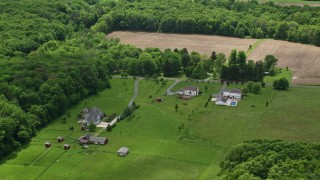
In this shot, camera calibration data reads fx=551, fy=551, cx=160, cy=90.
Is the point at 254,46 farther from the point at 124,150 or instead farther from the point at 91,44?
the point at 124,150

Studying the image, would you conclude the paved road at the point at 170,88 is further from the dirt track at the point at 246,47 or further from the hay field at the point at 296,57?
the hay field at the point at 296,57

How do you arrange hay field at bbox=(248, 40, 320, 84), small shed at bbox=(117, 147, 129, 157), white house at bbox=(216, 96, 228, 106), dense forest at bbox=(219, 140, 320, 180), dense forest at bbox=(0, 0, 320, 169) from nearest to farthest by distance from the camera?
dense forest at bbox=(219, 140, 320, 180) < small shed at bbox=(117, 147, 129, 157) < dense forest at bbox=(0, 0, 320, 169) < white house at bbox=(216, 96, 228, 106) < hay field at bbox=(248, 40, 320, 84)

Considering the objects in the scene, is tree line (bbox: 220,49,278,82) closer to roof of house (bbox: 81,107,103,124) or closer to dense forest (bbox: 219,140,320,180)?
roof of house (bbox: 81,107,103,124)

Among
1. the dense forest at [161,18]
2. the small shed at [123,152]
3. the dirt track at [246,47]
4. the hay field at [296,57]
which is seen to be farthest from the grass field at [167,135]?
the dense forest at [161,18]

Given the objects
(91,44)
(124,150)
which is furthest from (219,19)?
(124,150)

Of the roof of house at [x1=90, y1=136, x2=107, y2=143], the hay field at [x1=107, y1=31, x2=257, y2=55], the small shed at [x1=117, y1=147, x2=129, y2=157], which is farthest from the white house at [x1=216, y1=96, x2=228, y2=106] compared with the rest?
the hay field at [x1=107, y1=31, x2=257, y2=55]

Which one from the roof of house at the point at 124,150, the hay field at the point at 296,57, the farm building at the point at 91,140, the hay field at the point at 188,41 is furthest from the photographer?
the hay field at the point at 188,41
